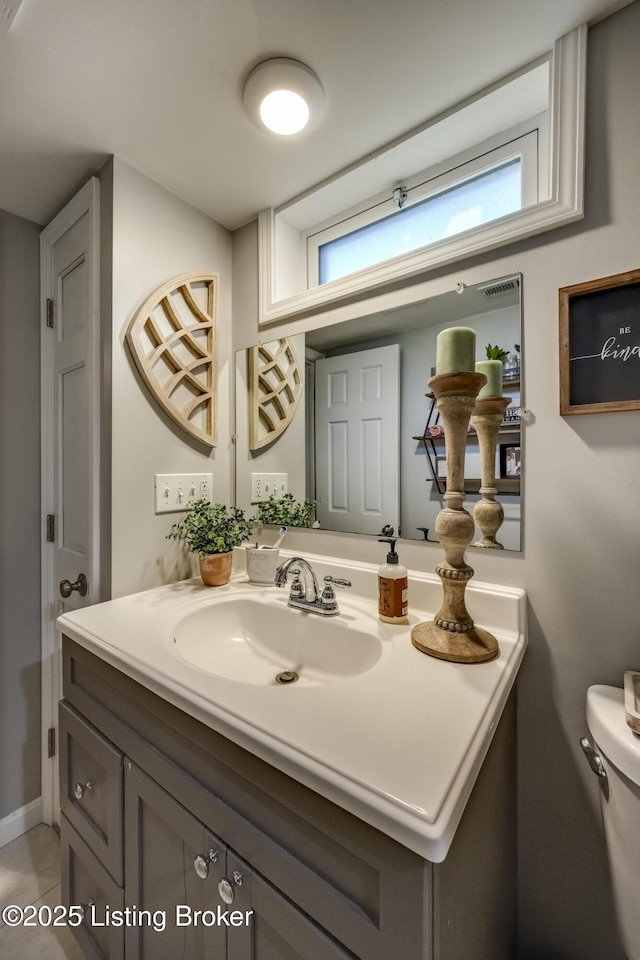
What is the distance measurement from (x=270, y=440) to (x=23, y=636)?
3.82ft

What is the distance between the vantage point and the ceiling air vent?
0.90 metres

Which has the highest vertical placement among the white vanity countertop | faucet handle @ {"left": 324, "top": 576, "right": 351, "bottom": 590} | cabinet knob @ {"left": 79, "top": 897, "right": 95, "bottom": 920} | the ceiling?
the ceiling

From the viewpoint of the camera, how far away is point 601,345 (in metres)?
0.80

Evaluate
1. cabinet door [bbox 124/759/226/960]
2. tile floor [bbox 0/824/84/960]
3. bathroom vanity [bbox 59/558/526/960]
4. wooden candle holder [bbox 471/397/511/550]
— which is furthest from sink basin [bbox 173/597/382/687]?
tile floor [bbox 0/824/84/960]

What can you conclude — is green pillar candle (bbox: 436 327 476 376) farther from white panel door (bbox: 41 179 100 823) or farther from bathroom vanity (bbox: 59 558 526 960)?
white panel door (bbox: 41 179 100 823)

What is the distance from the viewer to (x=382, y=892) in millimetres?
453

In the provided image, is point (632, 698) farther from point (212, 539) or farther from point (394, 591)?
point (212, 539)

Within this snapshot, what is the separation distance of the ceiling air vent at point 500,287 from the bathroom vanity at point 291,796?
69 cm

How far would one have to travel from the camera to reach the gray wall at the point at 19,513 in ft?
4.58

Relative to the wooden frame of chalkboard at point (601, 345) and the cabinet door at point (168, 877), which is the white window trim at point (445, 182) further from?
the cabinet door at point (168, 877)

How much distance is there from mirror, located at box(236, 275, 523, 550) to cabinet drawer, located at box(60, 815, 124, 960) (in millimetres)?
969

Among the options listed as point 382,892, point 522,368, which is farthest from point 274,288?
point 382,892

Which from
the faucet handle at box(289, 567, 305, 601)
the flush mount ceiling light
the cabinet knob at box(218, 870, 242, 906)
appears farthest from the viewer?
the faucet handle at box(289, 567, 305, 601)

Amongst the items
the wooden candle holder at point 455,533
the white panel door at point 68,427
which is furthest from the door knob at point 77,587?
the wooden candle holder at point 455,533
